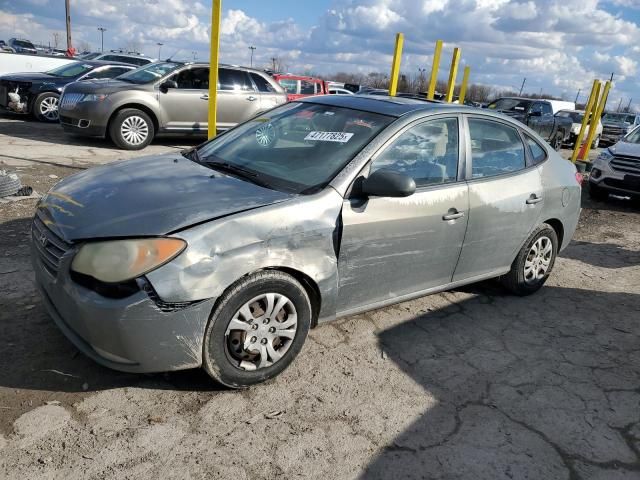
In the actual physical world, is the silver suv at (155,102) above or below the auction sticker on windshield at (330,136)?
below

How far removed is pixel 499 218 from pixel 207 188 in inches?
88.7

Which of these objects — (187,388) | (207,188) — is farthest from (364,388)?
(207,188)

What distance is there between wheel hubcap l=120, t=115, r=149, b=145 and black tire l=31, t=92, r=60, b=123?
12.0ft

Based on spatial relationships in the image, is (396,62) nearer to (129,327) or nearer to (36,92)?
(129,327)

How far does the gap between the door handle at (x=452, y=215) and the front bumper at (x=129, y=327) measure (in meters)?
1.78

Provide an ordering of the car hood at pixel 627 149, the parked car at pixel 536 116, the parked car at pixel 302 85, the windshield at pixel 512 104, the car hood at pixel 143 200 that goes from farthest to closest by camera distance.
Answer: the windshield at pixel 512 104
the parked car at pixel 536 116
the parked car at pixel 302 85
the car hood at pixel 627 149
the car hood at pixel 143 200

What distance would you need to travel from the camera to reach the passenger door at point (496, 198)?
3.88 meters

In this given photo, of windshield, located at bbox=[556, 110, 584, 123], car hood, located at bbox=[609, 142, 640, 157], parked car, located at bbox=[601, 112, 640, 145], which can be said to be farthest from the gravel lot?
parked car, located at bbox=[601, 112, 640, 145]

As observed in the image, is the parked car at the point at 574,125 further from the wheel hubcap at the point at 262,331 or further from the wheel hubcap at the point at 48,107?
the wheel hubcap at the point at 262,331

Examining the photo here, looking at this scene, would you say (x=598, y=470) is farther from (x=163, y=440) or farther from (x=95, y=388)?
(x=95, y=388)

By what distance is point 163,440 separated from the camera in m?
2.54

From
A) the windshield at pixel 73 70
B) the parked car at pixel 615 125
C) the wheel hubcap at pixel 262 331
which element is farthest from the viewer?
the parked car at pixel 615 125

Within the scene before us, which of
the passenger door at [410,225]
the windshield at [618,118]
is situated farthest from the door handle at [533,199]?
the windshield at [618,118]

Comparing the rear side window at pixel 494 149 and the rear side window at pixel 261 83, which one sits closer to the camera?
the rear side window at pixel 494 149
